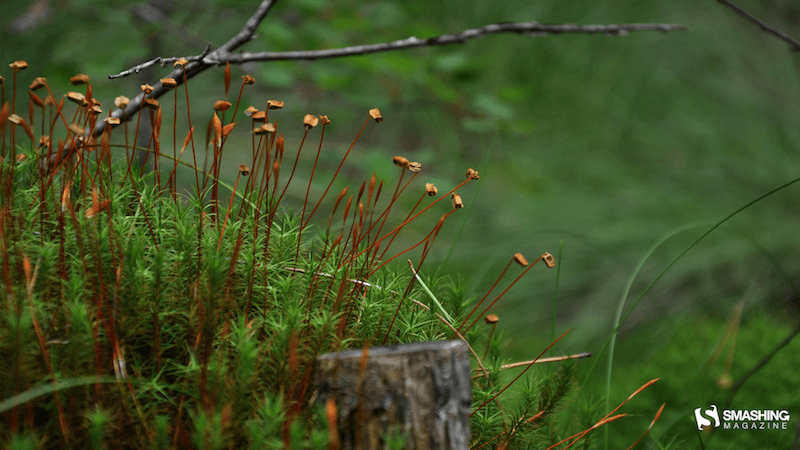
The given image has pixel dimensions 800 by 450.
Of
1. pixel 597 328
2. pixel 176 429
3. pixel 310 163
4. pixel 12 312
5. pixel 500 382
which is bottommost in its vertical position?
pixel 597 328

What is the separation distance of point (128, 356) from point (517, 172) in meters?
2.88

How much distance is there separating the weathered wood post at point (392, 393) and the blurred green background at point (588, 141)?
0.47m

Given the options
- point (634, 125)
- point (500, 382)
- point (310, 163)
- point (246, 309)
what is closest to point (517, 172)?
point (634, 125)

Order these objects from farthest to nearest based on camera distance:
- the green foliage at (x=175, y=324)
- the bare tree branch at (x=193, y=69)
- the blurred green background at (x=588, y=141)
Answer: the blurred green background at (x=588, y=141) → the bare tree branch at (x=193, y=69) → the green foliage at (x=175, y=324)

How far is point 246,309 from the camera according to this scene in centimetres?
59

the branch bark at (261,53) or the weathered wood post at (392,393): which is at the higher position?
the branch bark at (261,53)

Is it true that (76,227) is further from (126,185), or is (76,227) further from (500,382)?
(500,382)

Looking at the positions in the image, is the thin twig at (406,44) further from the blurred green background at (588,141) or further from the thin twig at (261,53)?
the blurred green background at (588,141)

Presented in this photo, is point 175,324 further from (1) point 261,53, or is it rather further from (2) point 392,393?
(1) point 261,53

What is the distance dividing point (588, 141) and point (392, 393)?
281 cm

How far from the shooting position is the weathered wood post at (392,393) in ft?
1.69

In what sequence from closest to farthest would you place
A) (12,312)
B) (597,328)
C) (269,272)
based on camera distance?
(12,312) → (269,272) → (597,328)

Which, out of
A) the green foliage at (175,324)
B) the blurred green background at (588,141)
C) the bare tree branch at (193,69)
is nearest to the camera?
the green foliage at (175,324)

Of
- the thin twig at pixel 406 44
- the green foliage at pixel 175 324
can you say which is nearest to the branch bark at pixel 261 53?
the thin twig at pixel 406 44
